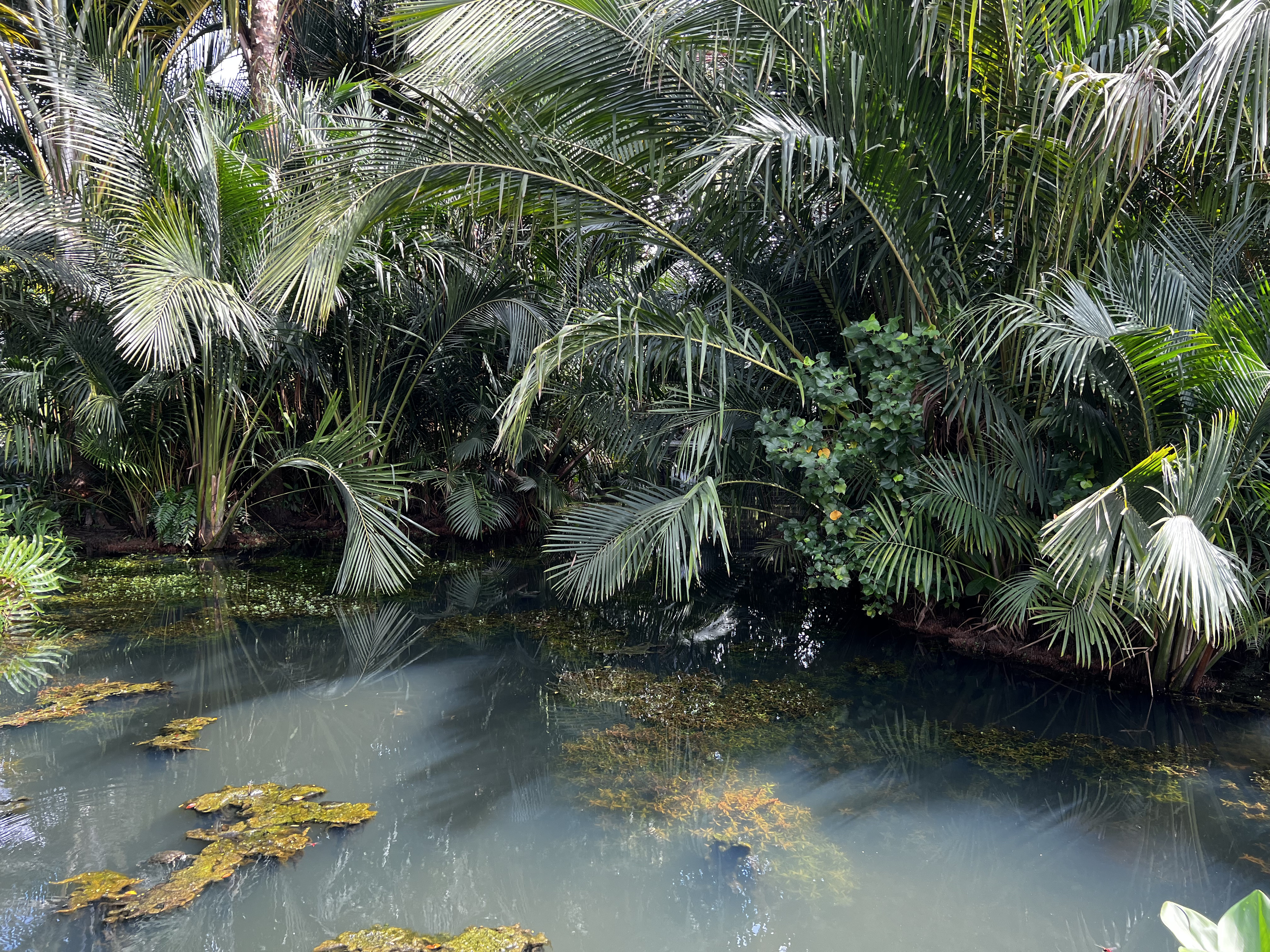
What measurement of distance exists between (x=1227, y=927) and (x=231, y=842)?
246 cm

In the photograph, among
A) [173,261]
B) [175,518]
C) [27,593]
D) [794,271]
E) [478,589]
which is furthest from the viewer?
[175,518]

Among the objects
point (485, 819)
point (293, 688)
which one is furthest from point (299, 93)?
point (485, 819)

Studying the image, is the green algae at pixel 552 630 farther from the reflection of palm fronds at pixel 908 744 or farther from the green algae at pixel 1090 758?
the green algae at pixel 1090 758

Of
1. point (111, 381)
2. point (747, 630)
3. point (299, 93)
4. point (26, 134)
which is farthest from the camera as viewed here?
point (299, 93)

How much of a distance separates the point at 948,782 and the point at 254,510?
23.0ft

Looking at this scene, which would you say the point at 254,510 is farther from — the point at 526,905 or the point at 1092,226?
the point at 1092,226

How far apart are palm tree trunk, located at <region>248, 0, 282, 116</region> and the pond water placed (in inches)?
191

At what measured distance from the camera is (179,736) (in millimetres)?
3215

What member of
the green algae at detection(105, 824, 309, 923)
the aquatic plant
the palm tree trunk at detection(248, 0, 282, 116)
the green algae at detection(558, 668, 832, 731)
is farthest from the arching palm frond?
the palm tree trunk at detection(248, 0, 282, 116)

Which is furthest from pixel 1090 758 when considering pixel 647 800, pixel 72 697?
pixel 72 697

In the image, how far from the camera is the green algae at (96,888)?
216cm

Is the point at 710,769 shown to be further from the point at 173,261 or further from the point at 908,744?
the point at 173,261

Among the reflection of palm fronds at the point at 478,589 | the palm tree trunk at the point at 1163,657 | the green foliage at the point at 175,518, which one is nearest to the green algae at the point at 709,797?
the palm tree trunk at the point at 1163,657

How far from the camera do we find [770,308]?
486 centimetres
